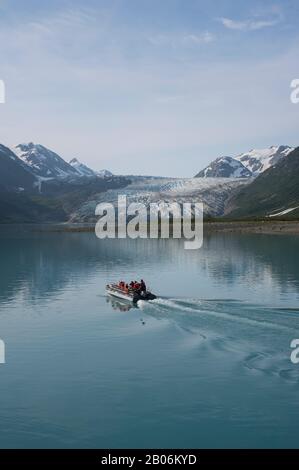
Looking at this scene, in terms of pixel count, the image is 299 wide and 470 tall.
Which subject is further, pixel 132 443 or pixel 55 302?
pixel 55 302

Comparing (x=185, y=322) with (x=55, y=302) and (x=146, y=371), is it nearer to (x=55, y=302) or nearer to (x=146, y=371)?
(x=146, y=371)

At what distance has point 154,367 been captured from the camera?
33531 millimetres

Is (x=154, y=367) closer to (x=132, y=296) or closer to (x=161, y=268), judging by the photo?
(x=132, y=296)

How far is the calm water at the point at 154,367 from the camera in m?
24.4

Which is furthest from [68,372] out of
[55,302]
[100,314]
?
[55,302]

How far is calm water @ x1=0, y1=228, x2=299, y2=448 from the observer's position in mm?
24391

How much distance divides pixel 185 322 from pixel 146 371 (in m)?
13.2

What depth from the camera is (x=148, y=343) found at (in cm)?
3991
